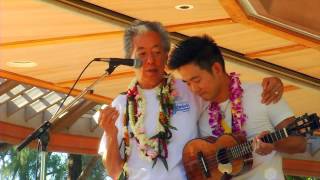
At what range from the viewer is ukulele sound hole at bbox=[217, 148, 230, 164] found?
134 inches

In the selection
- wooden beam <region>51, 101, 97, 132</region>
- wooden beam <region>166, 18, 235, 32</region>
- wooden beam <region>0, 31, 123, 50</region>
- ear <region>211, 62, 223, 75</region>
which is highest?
wooden beam <region>51, 101, 97, 132</region>

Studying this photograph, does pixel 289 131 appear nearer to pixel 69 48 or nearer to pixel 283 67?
pixel 69 48

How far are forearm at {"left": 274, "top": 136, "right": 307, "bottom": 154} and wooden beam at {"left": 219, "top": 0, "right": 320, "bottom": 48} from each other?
1.59 m

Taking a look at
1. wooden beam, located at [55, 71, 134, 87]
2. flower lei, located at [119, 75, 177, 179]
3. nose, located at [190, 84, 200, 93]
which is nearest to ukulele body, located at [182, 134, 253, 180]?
flower lei, located at [119, 75, 177, 179]

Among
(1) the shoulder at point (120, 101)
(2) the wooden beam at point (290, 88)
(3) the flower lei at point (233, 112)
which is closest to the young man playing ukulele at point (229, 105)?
(3) the flower lei at point (233, 112)

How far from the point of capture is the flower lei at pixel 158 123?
344 centimetres

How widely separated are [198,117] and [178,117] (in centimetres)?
10

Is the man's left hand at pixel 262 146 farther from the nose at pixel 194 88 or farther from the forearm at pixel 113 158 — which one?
the forearm at pixel 113 158

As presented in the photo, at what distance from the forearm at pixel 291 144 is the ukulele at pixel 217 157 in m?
0.15

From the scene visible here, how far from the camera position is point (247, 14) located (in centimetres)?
489

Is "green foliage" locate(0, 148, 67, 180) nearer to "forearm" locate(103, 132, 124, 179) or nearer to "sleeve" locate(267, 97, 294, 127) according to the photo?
"forearm" locate(103, 132, 124, 179)

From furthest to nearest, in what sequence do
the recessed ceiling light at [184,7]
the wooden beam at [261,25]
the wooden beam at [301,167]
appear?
the wooden beam at [301,167] < the recessed ceiling light at [184,7] < the wooden beam at [261,25]

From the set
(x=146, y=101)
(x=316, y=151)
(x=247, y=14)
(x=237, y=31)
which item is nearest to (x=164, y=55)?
(x=146, y=101)

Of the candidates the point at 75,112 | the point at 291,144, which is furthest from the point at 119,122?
the point at 75,112
